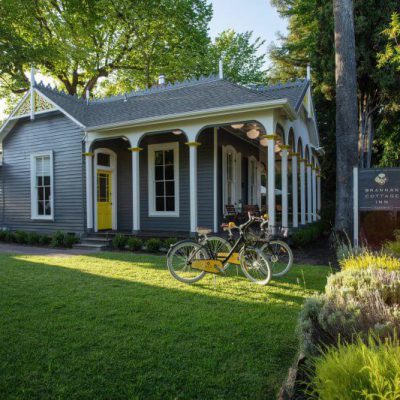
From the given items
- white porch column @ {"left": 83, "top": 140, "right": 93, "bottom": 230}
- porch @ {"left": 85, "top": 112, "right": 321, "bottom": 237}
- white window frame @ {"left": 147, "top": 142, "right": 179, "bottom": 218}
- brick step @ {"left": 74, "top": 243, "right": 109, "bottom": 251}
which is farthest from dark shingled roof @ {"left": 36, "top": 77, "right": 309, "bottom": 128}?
brick step @ {"left": 74, "top": 243, "right": 109, "bottom": 251}

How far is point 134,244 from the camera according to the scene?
9820mm

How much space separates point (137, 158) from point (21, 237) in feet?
16.6

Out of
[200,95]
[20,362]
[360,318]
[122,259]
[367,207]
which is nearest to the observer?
[360,318]

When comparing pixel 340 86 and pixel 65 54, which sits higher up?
pixel 65 54

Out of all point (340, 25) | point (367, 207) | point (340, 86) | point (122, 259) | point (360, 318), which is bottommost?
point (122, 259)

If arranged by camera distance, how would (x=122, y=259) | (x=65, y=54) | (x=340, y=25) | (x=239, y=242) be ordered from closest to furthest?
(x=239, y=242) < (x=122, y=259) < (x=340, y=25) < (x=65, y=54)

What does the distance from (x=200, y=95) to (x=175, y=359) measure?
932cm

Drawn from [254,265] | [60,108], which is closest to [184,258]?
[254,265]

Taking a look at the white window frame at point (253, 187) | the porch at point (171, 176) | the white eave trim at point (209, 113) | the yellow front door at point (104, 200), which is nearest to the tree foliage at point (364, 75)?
the porch at point (171, 176)

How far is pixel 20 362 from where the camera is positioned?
2.96 meters

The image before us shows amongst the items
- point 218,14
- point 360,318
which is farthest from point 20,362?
point 218,14

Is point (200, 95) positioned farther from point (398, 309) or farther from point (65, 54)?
point (65, 54)

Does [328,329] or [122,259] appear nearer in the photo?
[328,329]

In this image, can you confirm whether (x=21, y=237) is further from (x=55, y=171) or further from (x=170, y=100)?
(x=170, y=100)
